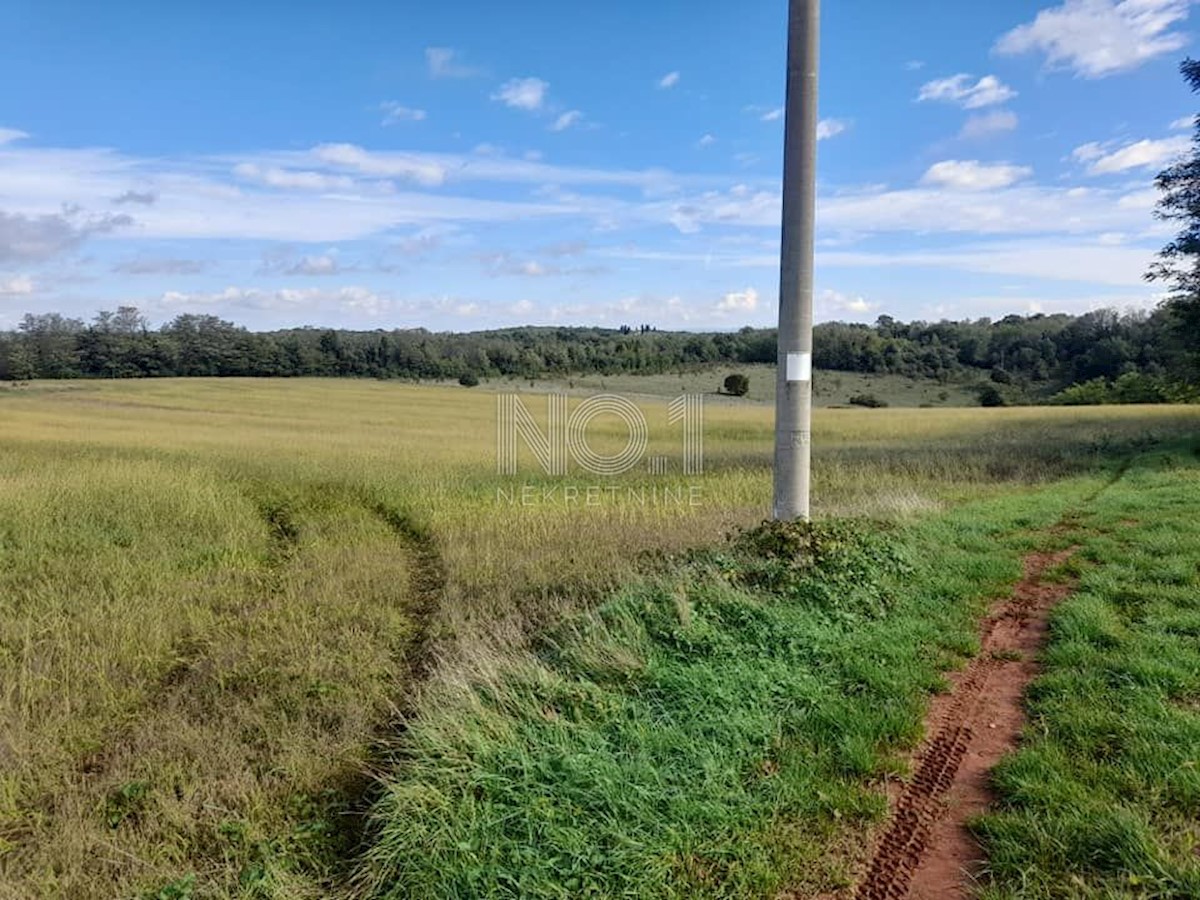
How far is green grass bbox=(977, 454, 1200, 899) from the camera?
2.72m

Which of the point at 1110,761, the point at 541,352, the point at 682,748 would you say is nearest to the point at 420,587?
the point at 682,748

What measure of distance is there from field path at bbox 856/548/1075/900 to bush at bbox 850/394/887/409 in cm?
6081

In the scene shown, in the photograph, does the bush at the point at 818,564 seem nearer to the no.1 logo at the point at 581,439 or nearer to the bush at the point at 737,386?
the no.1 logo at the point at 581,439

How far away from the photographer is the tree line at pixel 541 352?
220ft

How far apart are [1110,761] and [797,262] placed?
4910mm

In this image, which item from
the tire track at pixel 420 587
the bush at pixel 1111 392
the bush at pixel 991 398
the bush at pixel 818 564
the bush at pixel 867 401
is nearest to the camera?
the tire track at pixel 420 587

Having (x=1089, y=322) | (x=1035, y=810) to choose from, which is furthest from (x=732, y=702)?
(x=1089, y=322)

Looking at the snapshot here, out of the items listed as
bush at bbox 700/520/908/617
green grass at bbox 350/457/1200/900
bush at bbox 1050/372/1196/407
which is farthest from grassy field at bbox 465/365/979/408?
green grass at bbox 350/457/1200/900

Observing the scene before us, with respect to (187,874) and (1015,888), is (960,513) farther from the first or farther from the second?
(187,874)

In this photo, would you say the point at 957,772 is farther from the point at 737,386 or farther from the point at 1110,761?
the point at 737,386

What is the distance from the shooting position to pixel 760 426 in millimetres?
34125

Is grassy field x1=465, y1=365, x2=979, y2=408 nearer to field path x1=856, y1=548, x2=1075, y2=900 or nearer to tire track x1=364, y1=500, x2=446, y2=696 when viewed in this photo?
tire track x1=364, y1=500, x2=446, y2=696

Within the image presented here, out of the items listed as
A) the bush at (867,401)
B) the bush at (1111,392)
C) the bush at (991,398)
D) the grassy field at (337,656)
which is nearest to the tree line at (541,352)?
the bush at (1111,392)

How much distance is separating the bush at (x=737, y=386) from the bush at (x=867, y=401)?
418 inches
